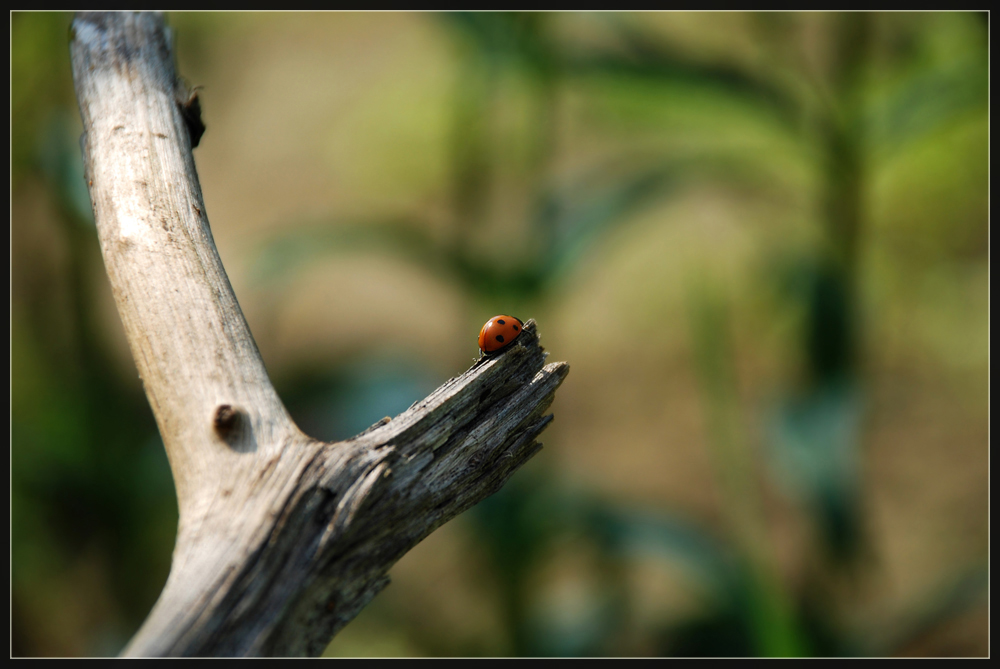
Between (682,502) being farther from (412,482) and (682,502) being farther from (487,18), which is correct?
(412,482)

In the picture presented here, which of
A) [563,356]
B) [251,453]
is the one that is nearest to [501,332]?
[251,453]

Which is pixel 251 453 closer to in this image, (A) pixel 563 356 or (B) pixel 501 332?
(B) pixel 501 332

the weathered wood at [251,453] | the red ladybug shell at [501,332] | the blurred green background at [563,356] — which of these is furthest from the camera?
the blurred green background at [563,356]

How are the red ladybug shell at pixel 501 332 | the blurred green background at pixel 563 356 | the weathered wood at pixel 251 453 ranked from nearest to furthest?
the weathered wood at pixel 251 453 < the red ladybug shell at pixel 501 332 < the blurred green background at pixel 563 356

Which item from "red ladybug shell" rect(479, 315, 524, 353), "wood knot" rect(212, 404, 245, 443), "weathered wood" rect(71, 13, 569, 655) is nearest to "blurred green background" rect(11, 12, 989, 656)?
"red ladybug shell" rect(479, 315, 524, 353)

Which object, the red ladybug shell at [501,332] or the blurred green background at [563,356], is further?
the blurred green background at [563,356]

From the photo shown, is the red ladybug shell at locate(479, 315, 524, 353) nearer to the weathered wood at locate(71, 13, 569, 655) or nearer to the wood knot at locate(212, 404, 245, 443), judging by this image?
the weathered wood at locate(71, 13, 569, 655)

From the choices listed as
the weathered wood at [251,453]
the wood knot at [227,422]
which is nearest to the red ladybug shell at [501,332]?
the weathered wood at [251,453]

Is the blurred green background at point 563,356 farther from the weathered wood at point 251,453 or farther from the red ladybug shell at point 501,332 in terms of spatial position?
the weathered wood at point 251,453

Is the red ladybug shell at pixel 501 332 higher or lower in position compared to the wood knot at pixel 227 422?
lower
